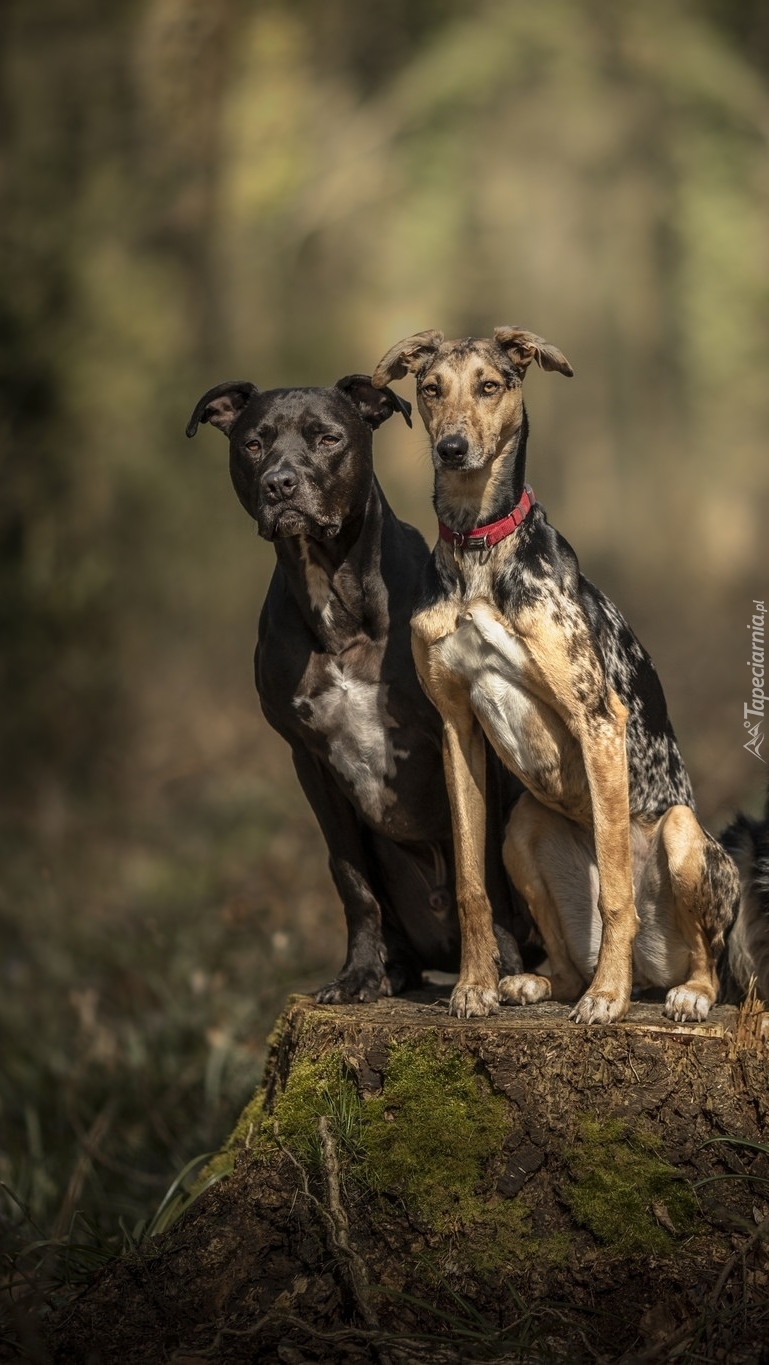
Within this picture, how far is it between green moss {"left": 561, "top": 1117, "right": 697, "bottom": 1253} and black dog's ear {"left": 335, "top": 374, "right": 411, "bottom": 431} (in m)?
2.24

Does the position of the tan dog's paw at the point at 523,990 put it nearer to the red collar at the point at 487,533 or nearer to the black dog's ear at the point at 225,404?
the red collar at the point at 487,533

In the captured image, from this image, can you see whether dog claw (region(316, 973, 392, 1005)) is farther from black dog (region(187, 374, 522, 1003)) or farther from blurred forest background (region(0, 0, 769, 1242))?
blurred forest background (region(0, 0, 769, 1242))

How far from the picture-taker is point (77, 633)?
44.8 feet

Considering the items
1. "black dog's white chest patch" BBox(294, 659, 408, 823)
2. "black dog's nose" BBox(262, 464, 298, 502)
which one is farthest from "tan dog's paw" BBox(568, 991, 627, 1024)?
"black dog's nose" BBox(262, 464, 298, 502)

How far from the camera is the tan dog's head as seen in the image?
4.05m

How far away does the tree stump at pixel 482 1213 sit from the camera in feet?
11.4

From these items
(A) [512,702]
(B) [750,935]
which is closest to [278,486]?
(A) [512,702]

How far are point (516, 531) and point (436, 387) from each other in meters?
0.47

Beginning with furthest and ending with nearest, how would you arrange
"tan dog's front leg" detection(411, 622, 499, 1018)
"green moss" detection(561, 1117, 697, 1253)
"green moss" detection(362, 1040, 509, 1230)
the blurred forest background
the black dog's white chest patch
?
the blurred forest background < the black dog's white chest patch < "tan dog's front leg" detection(411, 622, 499, 1018) < "green moss" detection(362, 1040, 509, 1230) < "green moss" detection(561, 1117, 697, 1253)

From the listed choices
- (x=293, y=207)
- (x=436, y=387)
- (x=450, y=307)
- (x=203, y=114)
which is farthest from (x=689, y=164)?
(x=436, y=387)

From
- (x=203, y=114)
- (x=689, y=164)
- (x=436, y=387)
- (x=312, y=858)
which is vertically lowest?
(x=312, y=858)

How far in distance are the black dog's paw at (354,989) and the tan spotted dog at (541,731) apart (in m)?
A: 0.43

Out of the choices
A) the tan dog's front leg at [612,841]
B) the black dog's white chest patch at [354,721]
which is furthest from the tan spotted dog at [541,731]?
the black dog's white chest patch at [354,721]

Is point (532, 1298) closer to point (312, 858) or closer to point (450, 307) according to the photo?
point (312, 858)
